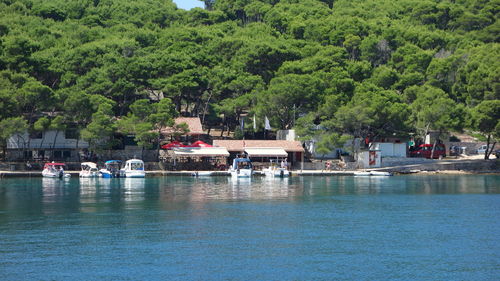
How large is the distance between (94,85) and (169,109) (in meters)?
9.80

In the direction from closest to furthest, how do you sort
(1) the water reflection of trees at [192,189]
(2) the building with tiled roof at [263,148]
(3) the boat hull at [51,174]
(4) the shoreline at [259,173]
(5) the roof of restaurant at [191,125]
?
(1) the water reflection of trees at [192,189], (3) the boat hull at [51,174], (4) the shoreline at [259,173], (2) the building with tiled roof at [263,148], (5) the roof of restaurant at [191,125]

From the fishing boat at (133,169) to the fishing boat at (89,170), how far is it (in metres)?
2.60

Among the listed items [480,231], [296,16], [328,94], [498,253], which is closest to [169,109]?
[328,94]

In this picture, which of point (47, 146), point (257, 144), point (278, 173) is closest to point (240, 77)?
point (257, 144)

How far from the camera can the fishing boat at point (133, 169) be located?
71562 millimetres

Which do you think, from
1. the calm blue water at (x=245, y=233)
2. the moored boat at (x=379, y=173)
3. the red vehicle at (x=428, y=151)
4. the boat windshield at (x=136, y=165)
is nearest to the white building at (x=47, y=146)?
the boat windshield at (x=136, y=165)

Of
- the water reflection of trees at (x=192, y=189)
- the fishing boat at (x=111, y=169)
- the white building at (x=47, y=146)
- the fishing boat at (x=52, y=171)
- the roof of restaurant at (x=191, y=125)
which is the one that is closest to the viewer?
the water reflection of trees at (x=192, y=189)

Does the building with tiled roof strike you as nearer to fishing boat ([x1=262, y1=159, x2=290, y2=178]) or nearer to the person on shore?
the person on shore

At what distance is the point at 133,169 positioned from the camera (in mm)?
72562

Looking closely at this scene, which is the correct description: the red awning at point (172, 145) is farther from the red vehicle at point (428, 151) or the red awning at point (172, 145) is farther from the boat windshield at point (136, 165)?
the red vehicle at point (428, 151)

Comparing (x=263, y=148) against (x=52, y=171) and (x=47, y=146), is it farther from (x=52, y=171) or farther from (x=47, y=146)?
(x=47, y=146)

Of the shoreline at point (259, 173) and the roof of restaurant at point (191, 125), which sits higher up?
the roof of restaurant at point (191, 125)

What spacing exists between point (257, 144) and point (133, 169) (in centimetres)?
1461

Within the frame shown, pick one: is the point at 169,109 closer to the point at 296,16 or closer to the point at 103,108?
the point at 103,108
